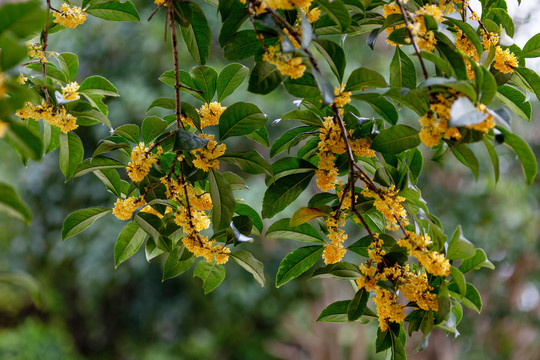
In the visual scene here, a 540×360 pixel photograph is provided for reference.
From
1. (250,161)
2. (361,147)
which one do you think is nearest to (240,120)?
(250,161)

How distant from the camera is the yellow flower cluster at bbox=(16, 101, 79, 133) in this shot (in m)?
0.61

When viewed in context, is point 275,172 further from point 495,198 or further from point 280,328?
point 280,328

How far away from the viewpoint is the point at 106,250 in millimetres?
3348

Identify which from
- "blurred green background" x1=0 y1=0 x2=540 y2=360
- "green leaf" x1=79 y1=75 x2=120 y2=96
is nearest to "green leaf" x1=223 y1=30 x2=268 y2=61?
"green leaf" x1=79 y1=75 x2=120 y2=96

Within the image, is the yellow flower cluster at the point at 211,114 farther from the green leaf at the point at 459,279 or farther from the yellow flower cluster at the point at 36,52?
the green leaf at the point at 459,279

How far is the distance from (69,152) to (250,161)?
0.28 metres

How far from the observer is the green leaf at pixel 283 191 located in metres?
0.65

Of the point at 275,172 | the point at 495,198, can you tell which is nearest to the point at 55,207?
the point at 495,198

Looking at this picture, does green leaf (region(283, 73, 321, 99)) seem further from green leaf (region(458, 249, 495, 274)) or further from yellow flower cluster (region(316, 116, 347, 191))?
green leaf (region(458, 249, 495, 274))

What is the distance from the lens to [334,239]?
0.62 m

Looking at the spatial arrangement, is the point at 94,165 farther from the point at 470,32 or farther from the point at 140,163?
the point at 470,32

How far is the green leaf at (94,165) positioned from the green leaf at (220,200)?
139mm

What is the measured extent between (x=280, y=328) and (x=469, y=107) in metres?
4.35

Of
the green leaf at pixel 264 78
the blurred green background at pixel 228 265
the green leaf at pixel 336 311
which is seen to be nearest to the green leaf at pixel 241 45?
the green leaf at pixel 264 78
